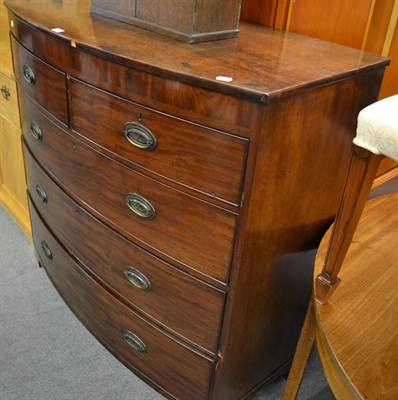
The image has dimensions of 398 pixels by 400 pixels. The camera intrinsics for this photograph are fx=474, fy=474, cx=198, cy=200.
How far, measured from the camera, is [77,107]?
4.20 ft

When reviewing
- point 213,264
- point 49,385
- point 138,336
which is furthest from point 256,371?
point 49,385

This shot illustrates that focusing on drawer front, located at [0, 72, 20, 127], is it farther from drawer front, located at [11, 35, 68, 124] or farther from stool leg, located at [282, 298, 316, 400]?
stool leg, located at [282, 298, 316, 400]

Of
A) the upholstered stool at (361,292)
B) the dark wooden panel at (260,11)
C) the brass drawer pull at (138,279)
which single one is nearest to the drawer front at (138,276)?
the brass drawer pull at (138,279)

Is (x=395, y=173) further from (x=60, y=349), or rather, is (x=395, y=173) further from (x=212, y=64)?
(x=60, y=349)

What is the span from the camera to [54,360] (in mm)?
1695

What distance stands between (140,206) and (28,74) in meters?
0.61

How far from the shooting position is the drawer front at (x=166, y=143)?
991 mm

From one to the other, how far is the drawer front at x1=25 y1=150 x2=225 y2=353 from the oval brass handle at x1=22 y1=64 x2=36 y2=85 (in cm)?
32

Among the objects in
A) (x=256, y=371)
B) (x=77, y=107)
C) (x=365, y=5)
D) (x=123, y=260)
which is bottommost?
(x=256, y=371)

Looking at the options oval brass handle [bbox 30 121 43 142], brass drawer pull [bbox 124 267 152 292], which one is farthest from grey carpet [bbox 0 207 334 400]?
oval brass handle [bbox 30 121 43 142]

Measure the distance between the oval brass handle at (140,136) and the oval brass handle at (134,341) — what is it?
25.9 inches

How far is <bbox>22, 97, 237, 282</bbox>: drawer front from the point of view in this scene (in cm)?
110

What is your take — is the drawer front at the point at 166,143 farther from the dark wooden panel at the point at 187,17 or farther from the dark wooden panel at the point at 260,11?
the dark wooden panel at the point at 260,11

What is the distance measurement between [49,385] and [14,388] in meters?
0.11
